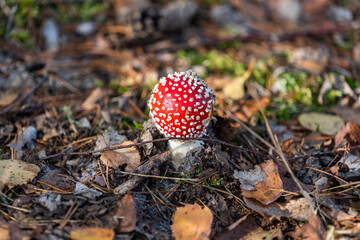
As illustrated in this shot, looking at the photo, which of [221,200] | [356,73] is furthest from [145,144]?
[356,73]

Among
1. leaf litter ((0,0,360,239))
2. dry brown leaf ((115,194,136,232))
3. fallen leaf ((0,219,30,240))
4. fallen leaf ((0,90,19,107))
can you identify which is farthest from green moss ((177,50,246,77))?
fallen leaf ((0,219,30,240))

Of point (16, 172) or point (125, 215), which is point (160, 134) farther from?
point (16, 172)

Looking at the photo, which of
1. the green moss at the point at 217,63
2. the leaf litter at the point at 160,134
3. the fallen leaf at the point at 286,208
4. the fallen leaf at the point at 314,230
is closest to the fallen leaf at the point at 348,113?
the leaf litter at the point at 160,134

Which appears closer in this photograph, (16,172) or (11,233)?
(11,233)

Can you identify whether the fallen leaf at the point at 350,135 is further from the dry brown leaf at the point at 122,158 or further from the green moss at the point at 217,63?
the dry brown leaf at the point at 122,158

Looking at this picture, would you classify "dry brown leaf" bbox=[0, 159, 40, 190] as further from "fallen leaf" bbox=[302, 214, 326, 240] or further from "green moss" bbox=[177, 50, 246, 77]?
"green moss" bbox=[177, 50, 246, 77]

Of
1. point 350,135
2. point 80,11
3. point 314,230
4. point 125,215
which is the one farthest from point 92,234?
point 80,11

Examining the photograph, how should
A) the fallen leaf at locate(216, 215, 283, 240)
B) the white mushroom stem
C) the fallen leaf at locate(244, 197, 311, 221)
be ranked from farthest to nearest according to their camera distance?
the white mushroom stem, the fallen leaf at locate(244, 197, 311, 221), the fallen leaf at locate(216, 215, 283, 240)

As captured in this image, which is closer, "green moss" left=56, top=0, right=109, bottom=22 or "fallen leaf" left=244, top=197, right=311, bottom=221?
"fallen leaf" left=244, top=197, right=311, bottom=221
